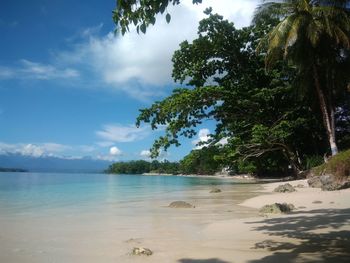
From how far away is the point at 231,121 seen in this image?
25953 mm

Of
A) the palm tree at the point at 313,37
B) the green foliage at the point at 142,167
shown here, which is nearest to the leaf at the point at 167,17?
the palm tree at the point at 313,37

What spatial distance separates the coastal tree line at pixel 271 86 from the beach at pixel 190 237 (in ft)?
28.0

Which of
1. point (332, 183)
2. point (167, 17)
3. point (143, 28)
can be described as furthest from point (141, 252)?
point (332, 183)

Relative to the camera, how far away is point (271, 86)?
26188 millimetres

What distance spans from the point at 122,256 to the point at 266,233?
3.08 meters

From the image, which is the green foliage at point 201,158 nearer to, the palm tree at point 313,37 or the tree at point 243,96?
the tree at point 243,96

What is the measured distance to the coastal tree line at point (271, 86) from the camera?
19.6 meters

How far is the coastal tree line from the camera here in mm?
19609

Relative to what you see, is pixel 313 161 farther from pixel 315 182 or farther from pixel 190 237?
pixel 190 237

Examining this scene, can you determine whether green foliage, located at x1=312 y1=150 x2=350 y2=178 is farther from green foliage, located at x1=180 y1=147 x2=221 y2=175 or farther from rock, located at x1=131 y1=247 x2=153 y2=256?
rock, located at x1=131 y1=247 x2=153 y2=256

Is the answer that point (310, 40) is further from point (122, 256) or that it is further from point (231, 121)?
point (122, 256)

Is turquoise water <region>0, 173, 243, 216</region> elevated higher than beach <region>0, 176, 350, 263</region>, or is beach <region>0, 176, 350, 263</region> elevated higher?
turquoise water <region>0, 173, 243, 216</region>

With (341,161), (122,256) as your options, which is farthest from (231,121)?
(122,256)

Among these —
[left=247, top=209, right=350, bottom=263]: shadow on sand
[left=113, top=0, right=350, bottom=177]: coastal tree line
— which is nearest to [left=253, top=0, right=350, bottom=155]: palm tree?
[left=113, top=0, right=350, bottom=177]: coastal tree line
